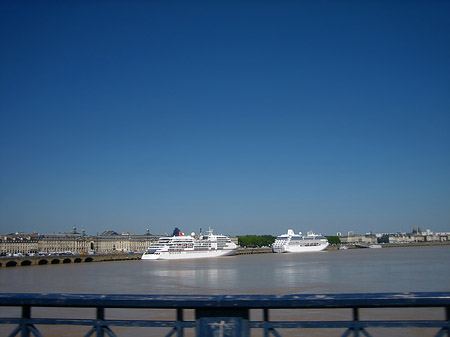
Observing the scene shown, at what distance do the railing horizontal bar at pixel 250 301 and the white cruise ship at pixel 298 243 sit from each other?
372ft

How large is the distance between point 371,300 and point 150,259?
85.8 meters

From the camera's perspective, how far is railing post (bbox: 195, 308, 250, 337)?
255 centimetres

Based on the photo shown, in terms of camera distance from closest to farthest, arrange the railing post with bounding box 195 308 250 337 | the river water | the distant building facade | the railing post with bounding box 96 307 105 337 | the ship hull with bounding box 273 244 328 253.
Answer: the railing post with bounding box 195 308 250 337
the railing post with bounding box 96 307 105 337
the river water
the ship hull with bounding box 273 244 328 253
the distant building facade

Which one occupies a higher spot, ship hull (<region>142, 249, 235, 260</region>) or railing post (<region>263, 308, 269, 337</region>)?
railing post (<region>263, 308, 269, 337</region>)

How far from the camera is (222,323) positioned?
2551mm

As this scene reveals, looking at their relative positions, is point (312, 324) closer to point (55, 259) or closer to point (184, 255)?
point (184, 255)

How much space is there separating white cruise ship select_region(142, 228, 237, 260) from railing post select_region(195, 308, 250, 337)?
273 ft

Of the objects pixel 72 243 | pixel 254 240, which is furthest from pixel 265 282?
pixel 254 240

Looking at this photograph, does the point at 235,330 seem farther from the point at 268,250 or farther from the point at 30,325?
the point at 268,250

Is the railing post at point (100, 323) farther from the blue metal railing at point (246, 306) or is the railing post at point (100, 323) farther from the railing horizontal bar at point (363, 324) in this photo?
the railing horizontal bar at point (363, 324)

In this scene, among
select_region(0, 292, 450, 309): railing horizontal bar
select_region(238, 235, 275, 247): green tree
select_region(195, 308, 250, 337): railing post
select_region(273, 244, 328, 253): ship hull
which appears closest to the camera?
select_region(0, 292, 450, 309): railing horizontal bar

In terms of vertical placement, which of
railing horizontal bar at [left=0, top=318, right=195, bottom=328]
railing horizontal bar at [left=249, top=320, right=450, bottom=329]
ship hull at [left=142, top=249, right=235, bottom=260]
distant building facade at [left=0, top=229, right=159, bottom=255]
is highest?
railing horizontal bar at [left=0, top=318, right=195, bottom=328]

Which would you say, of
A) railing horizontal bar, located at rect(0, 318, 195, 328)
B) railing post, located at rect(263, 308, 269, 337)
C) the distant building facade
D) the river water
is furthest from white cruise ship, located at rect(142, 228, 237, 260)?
railing post, located at rect(263, 308, 269, 337)

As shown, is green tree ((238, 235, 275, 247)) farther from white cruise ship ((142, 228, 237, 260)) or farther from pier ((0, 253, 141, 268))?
pier ((0, 253, 141, 268))
